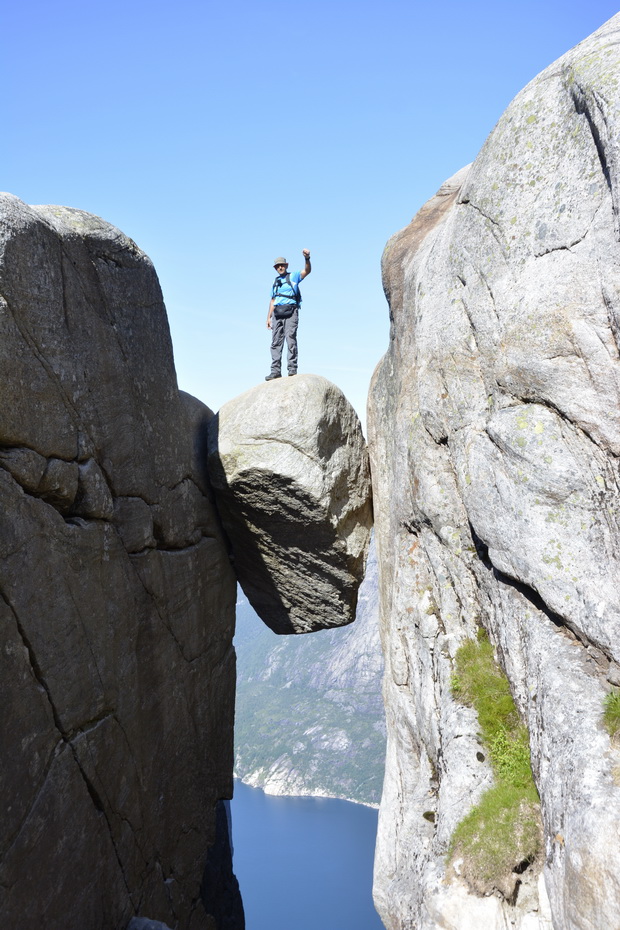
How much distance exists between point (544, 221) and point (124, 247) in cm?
727

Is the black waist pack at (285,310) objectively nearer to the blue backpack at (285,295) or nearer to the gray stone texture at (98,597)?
the blue backpack at (285,295)

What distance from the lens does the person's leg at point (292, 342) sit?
1752cm

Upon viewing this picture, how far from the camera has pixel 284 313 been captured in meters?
17.8

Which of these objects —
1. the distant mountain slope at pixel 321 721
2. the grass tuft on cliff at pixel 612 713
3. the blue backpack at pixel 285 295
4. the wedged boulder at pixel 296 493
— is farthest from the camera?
the distant mountain slope at pixel 321 721

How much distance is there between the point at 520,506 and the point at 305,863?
3316 inches

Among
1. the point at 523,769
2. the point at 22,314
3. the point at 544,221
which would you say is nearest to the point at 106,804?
the point at 523,769

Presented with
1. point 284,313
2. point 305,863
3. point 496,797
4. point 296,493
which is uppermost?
point 284,313

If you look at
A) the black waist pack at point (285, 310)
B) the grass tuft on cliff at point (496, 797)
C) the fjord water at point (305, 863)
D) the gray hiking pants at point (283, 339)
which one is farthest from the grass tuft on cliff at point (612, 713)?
the fjord water at point (305, 863)

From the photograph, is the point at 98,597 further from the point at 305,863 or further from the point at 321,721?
the point at 321,721

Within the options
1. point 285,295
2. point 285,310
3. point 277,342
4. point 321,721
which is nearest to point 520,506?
point 277,342

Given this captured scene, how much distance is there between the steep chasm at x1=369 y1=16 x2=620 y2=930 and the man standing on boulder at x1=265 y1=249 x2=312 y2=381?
3750mm

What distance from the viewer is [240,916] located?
691 inches

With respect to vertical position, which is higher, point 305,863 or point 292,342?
point 292,342

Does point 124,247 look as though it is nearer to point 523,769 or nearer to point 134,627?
point 134,627
